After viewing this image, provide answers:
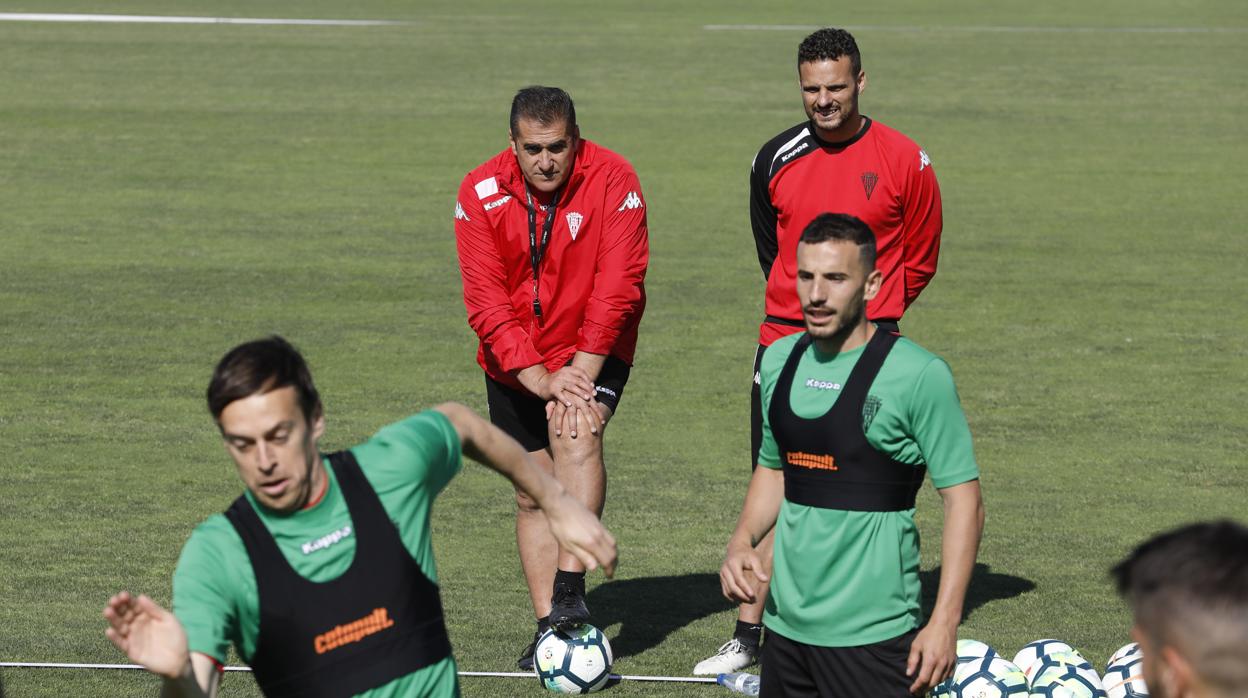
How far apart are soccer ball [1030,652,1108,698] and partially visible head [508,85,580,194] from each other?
3141 mm

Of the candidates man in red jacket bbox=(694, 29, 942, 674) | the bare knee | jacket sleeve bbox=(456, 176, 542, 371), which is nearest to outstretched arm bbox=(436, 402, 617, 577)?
man in red jacket bbox=(694, 29, 942, 674)

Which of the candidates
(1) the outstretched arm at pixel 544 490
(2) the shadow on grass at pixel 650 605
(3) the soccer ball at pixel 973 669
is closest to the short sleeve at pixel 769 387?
(1) the outstretched arm at pixel 544 490

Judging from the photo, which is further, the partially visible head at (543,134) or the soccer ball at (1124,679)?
the partially visible head at (543,134)

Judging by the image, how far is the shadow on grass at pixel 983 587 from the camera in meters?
9.07

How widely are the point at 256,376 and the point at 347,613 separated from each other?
0.68m

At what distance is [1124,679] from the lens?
279 inches

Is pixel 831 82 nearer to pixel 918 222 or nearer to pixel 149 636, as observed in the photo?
pixel 918 222

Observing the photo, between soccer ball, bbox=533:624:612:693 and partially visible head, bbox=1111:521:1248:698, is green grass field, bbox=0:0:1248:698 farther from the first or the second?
partially visible head, bbox=1111:521:1248:698

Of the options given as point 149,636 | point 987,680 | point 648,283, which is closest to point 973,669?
point 987,680

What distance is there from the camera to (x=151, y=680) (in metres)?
7.75

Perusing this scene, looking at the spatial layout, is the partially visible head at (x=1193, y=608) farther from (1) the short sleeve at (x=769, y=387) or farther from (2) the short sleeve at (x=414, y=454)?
(1) the short sleeve at (x=769, y=387)

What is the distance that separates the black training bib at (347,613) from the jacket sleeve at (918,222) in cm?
403

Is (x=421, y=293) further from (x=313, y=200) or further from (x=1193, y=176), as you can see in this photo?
(x=1193, y=176)

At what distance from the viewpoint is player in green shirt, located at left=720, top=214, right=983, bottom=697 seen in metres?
5.56
